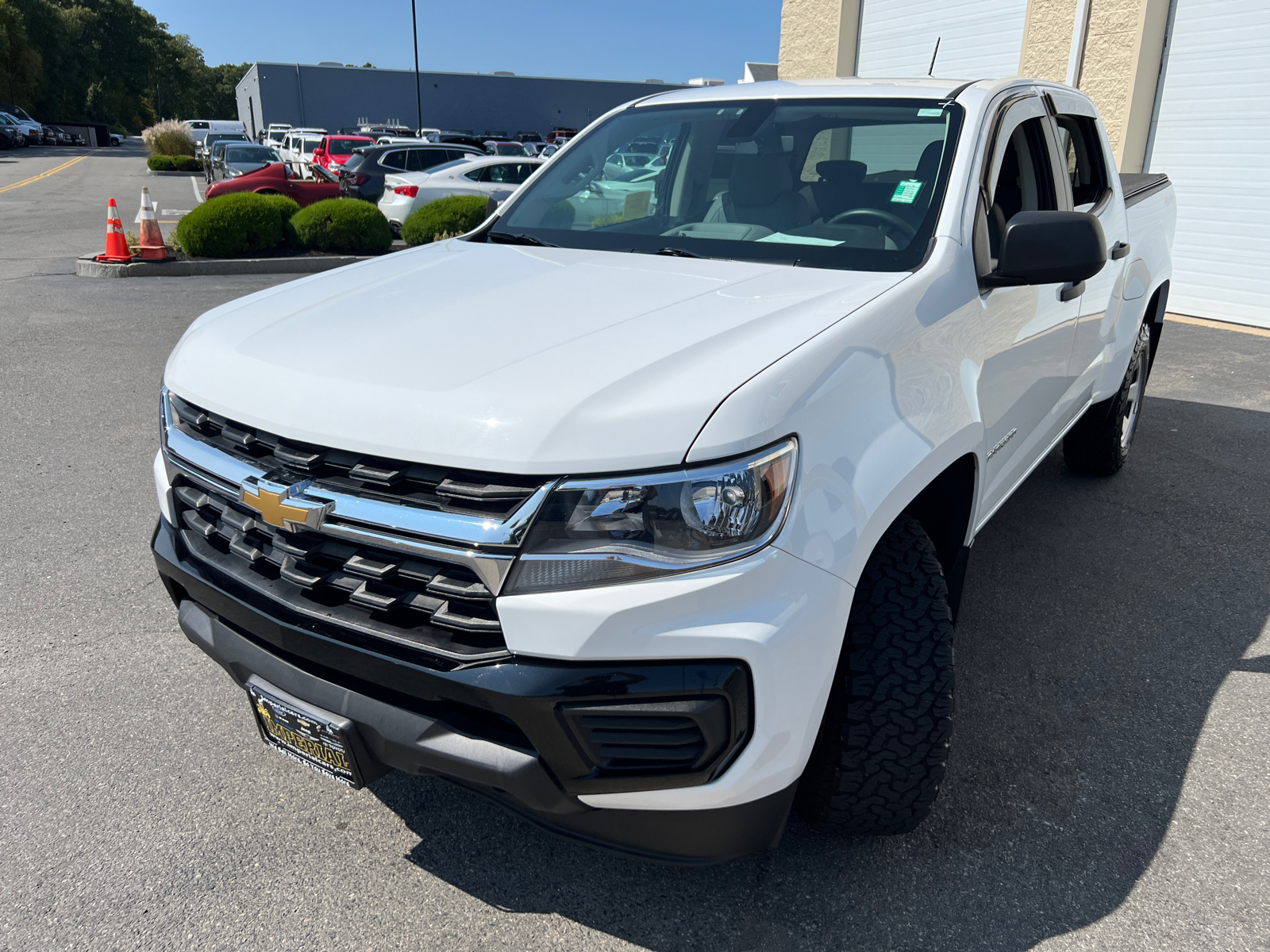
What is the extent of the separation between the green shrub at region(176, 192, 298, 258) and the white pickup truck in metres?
10.2

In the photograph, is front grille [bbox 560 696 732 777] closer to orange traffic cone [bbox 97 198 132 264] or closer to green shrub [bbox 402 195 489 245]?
green shrub [bbox 402 195 489 245]

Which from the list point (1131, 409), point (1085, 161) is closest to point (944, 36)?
point (1131, 409)

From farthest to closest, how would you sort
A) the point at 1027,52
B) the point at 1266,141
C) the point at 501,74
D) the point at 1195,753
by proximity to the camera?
→ the point at 501,74, the point at 1027,52, the point at 1266,141, the point at 1195,753

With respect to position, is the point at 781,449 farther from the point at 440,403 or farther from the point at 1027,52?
the point at 1027,52

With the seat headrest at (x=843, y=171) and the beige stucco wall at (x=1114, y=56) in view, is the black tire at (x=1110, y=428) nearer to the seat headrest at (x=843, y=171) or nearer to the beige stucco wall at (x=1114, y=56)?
the seat headrest at (x=843, y=171)

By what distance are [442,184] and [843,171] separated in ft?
39.5

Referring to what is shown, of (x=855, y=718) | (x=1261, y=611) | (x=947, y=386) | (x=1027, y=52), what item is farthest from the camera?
(x=1027, y=52)

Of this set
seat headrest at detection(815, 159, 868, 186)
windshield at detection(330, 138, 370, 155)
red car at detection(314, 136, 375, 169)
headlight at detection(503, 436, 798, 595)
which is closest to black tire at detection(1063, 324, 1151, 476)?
seat headrest at detection(815, 159, 868, 186)

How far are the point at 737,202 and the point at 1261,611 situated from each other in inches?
97.3

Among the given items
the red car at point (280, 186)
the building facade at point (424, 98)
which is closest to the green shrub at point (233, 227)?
the red car at point (280, 186)

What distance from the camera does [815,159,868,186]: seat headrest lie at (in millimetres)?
2809

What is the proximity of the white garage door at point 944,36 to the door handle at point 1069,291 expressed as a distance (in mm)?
8788

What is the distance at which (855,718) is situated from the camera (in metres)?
1.97

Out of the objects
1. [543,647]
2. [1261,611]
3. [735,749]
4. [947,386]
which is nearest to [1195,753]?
Result: [1261,611]
